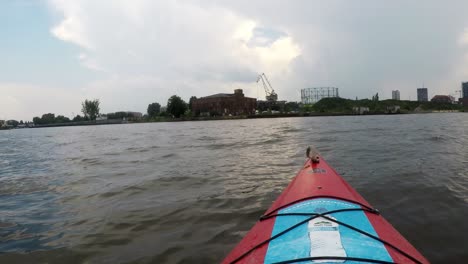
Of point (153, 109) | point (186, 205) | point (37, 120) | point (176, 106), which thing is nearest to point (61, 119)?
point (37, 120)

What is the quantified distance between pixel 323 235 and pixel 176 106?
13605cm

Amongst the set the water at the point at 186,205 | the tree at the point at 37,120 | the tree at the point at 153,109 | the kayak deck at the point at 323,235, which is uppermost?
the tree at the point at 153,109

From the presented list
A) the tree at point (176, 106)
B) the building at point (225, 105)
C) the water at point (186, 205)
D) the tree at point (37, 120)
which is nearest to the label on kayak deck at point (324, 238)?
the water at point (186, 205)

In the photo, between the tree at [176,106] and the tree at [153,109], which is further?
the tree at [153,109]

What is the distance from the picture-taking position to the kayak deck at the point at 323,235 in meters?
2.58

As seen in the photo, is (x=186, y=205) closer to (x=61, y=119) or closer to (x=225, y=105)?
(x=225, y=105)

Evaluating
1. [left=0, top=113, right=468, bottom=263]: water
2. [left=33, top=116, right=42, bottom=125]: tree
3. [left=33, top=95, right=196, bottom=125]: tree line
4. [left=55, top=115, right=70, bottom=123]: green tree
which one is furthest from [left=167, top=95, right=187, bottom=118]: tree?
[left=0, top=113, right=468, bottom=263]: water

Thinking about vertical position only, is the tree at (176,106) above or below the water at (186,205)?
above

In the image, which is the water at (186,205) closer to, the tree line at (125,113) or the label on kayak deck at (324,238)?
the label on kayak deck at (324,238)

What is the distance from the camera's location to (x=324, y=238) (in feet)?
9.39

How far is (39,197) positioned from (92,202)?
182cm

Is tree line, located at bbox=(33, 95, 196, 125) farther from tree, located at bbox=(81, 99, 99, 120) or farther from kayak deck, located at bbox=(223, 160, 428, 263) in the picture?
kayak deck, located at bbox=(223, 160, 428, 263)

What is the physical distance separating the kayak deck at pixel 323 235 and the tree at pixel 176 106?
442ft

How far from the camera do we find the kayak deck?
2.58 metres
